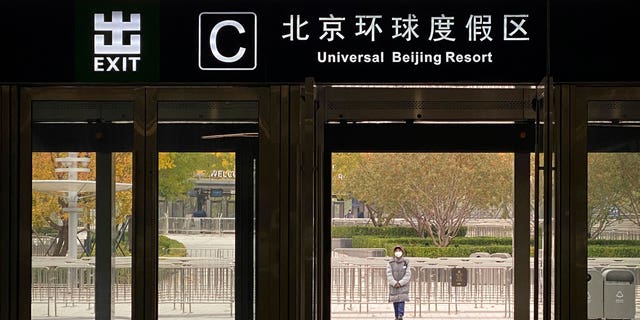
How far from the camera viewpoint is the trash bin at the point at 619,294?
20.1ft

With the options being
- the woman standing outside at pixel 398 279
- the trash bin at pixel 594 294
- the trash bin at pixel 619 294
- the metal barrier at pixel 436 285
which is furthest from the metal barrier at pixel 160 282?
the trash bin at pixel 619 294

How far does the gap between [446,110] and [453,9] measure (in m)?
1.38

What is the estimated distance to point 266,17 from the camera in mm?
6117

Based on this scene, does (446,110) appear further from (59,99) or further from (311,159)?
(59,99)

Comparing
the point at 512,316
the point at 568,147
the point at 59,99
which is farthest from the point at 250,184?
the point at 512,316

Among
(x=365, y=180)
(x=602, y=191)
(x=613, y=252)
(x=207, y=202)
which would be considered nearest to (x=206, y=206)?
(x=207, y=202)

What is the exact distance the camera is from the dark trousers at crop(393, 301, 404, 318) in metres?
8.18

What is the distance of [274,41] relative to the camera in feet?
20.0

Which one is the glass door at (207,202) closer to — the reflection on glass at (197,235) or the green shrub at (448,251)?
the reflection on glass at (197,235)

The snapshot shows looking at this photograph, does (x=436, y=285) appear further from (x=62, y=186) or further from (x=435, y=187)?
(x=62, y=186)

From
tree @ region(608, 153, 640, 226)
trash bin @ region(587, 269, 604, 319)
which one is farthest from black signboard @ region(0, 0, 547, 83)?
trash bin @ region(587, 269, 604, 319)

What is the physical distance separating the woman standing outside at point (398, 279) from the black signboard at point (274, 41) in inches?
93.7

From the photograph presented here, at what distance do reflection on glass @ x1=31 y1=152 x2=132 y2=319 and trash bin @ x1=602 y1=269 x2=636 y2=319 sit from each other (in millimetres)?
3534

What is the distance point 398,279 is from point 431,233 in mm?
543
